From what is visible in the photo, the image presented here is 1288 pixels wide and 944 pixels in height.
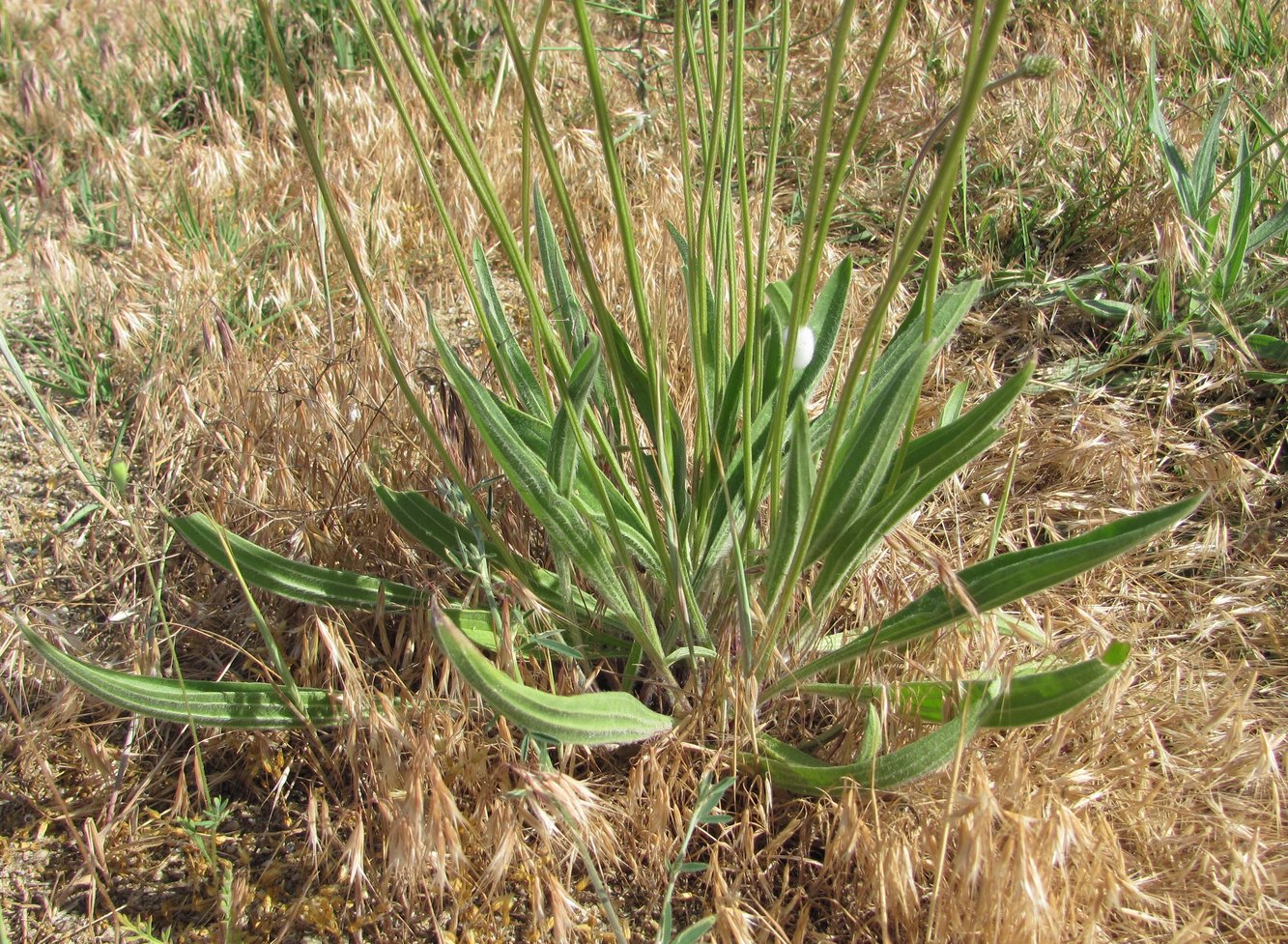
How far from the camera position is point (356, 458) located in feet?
5.24

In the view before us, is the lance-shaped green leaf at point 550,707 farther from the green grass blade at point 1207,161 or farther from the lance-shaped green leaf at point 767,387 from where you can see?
the green grass blade at point 1207,161

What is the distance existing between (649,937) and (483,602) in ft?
1.60

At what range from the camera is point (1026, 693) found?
1.05 m

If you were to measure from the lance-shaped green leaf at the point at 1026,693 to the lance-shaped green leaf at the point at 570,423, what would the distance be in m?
0.45

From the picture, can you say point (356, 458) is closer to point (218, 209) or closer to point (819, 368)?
point (819, 368)

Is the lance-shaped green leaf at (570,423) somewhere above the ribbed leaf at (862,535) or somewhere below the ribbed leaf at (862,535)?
above

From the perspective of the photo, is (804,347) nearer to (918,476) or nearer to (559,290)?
(918,476)

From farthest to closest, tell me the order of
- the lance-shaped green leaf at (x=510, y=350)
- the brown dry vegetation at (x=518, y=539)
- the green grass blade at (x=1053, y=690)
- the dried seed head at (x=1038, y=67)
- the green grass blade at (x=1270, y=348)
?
the green grass blade at (x=1270, y=348)
the lance-shaped green leaf at (x=510, y=350)
the brown dry vegetation at (x=518, y=539)
the green grass blade at (x=1053, y=690)
the dried seed head at (x=1038, y=67)

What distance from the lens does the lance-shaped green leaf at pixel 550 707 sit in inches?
35.1

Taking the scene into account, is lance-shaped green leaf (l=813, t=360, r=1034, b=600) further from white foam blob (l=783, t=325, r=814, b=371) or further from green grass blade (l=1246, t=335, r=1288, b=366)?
green grass blade (l=1246, t=335, r=1288, b=366)

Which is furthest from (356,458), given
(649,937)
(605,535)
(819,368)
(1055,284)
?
(1055,284)

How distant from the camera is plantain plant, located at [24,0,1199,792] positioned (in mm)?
1028

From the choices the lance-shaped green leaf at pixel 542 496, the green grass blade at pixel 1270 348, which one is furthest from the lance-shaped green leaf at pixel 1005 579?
the green grass blade at pixel 1270 348

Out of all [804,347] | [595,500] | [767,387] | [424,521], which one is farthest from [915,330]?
[424,521]
